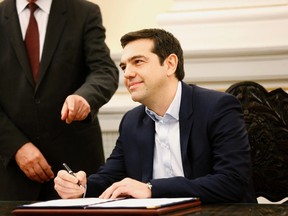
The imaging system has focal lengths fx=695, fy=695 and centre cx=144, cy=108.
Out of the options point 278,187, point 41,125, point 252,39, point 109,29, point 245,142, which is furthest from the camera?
point 109,29

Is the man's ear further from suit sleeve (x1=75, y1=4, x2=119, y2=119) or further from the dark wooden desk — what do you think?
the dark wooden desk

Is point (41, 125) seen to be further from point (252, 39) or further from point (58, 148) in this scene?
point (252, 39)

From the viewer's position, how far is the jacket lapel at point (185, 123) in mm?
2484

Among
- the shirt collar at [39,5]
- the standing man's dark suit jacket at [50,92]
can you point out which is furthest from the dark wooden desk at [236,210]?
the shirt collar at [39,5]

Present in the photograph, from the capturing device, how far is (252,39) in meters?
3.62

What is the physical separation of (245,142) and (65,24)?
1.13m

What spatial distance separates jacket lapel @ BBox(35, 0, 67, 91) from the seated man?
54 centimetres

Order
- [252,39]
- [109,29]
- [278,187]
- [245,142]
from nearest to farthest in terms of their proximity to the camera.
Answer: [245,142], [278,187], [252,39], [109,29]

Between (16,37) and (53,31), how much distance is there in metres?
0.17

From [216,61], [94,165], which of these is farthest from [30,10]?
[216,61]

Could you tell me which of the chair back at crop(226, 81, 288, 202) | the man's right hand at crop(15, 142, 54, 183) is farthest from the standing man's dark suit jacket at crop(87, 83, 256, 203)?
the man's right hand at crop(15, 142, 54, 183)

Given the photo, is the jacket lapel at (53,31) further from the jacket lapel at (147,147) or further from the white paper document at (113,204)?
the white paper document at (113,204)

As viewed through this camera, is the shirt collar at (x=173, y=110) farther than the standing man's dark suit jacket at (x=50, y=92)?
No

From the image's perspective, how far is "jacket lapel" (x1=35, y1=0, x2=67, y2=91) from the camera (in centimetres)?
310
